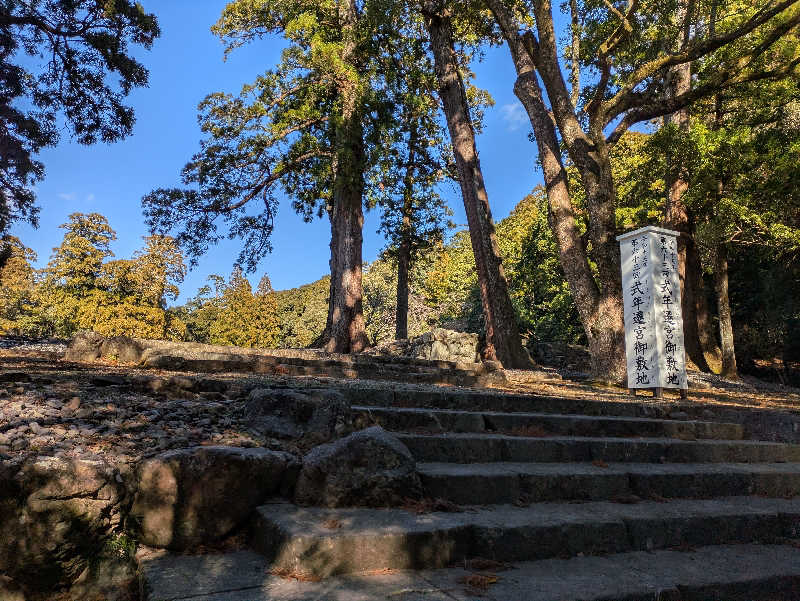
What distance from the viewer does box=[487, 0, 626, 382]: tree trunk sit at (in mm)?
8180

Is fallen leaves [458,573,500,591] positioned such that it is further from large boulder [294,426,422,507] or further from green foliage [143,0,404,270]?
green foliage [143,0,404,270]

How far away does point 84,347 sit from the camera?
5.88 metres

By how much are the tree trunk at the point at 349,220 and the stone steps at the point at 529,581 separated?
8.89 metres

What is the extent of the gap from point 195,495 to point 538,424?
9.67 ft

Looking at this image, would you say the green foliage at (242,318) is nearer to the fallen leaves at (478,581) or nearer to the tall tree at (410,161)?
the tall tree at (410,161)

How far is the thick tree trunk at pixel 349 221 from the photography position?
1144 cm

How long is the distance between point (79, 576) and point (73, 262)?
29.0 meters

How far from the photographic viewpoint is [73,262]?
26453 millimetres

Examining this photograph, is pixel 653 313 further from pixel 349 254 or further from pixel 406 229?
pixel 406 229

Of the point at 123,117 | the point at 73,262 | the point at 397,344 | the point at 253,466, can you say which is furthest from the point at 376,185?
the point at 73,262

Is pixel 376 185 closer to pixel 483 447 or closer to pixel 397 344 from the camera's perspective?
pixel 397 344

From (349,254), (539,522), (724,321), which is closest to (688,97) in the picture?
(349,254)

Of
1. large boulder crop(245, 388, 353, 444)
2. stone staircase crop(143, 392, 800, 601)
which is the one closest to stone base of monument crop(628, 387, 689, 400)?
stone staircase crop(143, 392, 800, 601)

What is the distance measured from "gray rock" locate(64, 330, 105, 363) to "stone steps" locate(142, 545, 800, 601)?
4.40 metres
